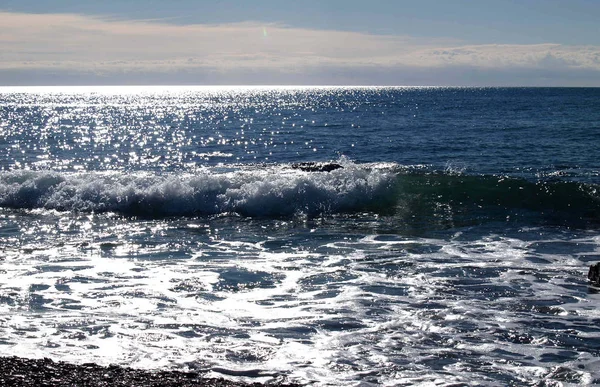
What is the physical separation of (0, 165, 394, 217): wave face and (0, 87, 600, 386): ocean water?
77mm

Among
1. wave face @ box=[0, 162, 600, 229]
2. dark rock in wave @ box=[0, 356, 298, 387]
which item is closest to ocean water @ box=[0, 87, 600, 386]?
wave face @ box=[0, 162, 600, 229]

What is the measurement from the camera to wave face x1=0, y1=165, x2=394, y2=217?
21.9 metres

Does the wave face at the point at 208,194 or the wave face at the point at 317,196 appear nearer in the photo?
the wave face at the point at 317,196

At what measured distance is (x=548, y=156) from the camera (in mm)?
31766

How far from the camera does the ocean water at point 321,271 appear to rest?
8.93 metres

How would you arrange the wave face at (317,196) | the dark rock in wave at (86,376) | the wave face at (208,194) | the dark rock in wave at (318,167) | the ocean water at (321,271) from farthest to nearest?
the dark rock in wave at (318,167) < the wave face at (208,194) < the wave face at (317,196) < the ocean water at (321,271) < the dark rock in wave at (86,376)

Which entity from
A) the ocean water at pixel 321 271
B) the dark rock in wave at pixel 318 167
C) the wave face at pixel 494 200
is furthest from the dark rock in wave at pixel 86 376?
the dark rock in wave at pixel 318 167

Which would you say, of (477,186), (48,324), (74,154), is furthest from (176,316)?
(74,154)

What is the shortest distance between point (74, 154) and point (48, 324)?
113 ft

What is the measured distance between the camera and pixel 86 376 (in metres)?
7.92

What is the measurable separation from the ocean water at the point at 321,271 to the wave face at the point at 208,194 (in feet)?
0.25

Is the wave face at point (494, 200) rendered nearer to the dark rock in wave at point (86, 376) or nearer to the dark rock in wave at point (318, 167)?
the dark rock in wave at point (318, 167)

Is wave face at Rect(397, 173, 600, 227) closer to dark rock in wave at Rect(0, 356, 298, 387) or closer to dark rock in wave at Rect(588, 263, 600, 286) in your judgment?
dark rock in wave at Rect(588, 263, 600, 286)

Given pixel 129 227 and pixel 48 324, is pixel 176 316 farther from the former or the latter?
pixel 129 227
